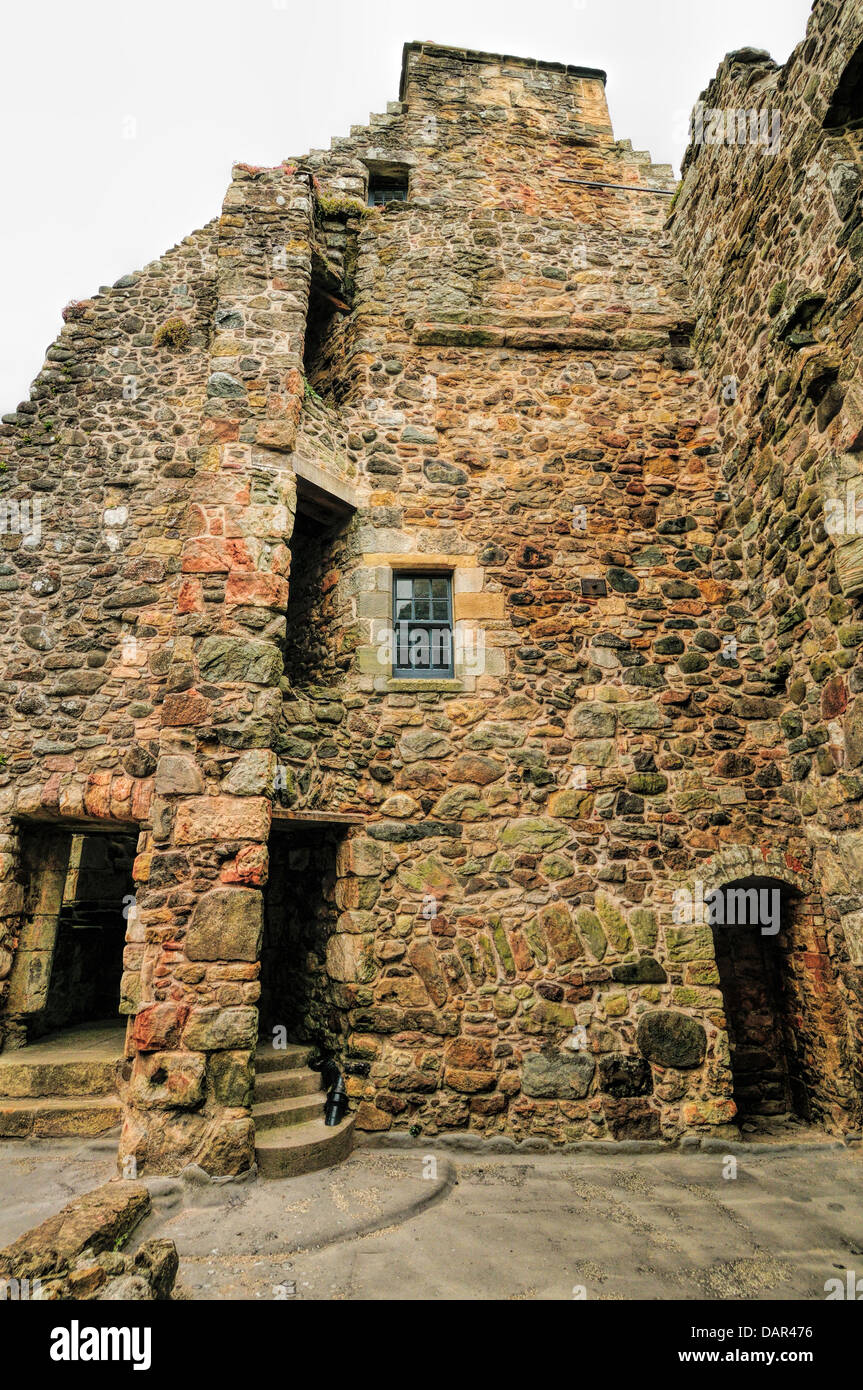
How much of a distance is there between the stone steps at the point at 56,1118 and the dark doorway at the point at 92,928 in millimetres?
1995

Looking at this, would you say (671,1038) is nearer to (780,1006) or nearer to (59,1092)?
(780,1006)

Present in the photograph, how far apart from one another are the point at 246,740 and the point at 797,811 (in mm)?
4741

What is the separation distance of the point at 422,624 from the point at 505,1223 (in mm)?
4449

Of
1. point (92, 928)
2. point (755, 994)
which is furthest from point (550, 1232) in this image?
point (92, 928)

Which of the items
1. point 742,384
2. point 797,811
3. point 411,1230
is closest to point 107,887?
point 411,1230

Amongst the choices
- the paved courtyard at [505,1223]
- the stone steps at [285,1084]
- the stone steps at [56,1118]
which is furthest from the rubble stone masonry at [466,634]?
the stone steps at [56,1118]

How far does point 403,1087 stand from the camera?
16.1 feet

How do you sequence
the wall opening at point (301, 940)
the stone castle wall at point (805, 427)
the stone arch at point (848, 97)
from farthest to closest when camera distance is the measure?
1. the wall opening at point (301, 940)
2. the stone castle wall at point (805, 427)
3. the stone arch at point (848, 97)

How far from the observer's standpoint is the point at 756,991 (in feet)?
18.9

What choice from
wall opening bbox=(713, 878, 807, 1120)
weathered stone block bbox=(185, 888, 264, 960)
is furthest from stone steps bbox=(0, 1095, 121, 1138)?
wall opening bbox=(713, 878, 807, 1120)

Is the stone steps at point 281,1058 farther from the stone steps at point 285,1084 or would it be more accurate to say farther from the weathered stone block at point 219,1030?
the weathered stone block at point 219,1030

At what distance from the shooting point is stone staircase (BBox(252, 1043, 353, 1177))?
4246 millimetres

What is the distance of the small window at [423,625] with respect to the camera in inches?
237

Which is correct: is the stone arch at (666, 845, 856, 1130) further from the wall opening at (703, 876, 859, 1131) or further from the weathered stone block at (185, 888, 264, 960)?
the weathered stone block at (185, 888, 264, 960)
